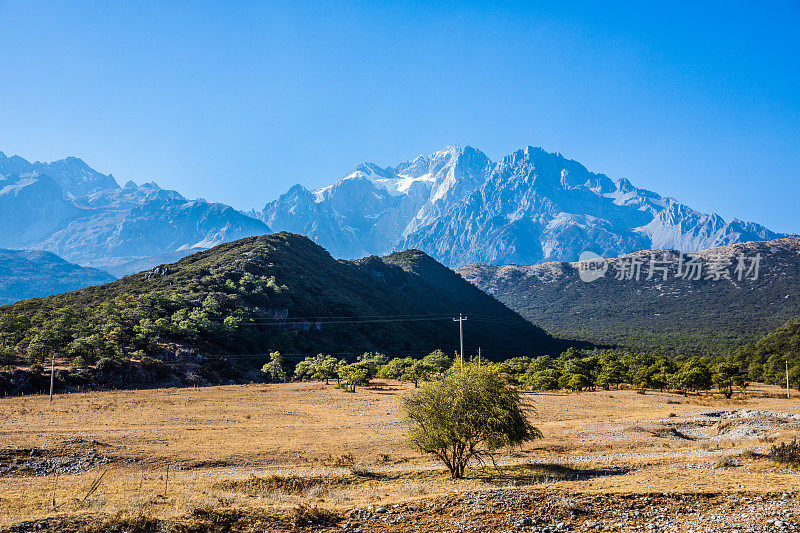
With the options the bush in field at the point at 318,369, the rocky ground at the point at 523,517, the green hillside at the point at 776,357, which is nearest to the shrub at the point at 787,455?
the rocky ground at the point at 523,517

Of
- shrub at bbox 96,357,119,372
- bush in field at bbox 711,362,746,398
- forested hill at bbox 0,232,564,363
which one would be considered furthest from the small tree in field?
bush in field at bbox 711,362,746,398

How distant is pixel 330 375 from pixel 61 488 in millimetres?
57977

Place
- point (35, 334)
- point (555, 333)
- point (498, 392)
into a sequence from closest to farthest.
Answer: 1. point (498, 392)
2. point (35, 334)
3. point (555, 333)

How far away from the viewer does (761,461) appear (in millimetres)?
22828

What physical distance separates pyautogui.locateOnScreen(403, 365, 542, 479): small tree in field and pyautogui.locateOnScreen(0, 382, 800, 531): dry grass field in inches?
65.5

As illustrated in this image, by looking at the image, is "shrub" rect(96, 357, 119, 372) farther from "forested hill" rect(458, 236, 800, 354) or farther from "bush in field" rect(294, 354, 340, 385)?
"forested hill" rect(458, 236, 800, 354)

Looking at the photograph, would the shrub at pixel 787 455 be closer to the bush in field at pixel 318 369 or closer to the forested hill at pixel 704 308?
the bush in field at pixel 318 369

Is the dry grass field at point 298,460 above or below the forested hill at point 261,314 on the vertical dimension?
below

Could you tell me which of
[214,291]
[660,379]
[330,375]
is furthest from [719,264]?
[214,291]

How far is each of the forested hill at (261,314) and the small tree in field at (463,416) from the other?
2382 inches

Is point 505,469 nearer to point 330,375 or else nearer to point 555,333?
point 330,375

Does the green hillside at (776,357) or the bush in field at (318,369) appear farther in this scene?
the green hillside at (776,357)

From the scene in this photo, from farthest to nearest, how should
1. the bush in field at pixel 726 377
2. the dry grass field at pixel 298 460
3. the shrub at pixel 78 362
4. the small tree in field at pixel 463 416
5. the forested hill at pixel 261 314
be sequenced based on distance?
the forested hill at pixel 261 314 → the bush in field at pixel 726 377 → the shrub at pixel 78 362 → the small tree in field at pixel 463 416 → the dry grass field at pixel 298 460

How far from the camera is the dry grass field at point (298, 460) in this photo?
1560 centimetres
